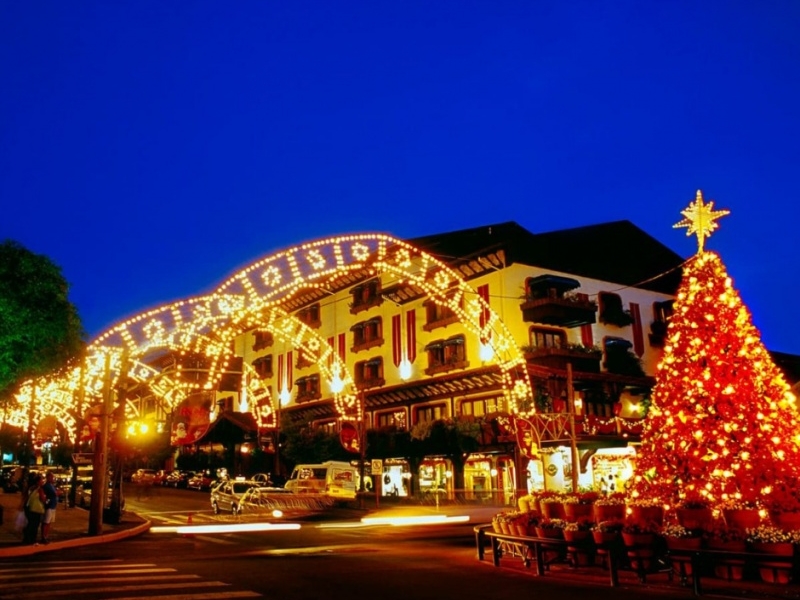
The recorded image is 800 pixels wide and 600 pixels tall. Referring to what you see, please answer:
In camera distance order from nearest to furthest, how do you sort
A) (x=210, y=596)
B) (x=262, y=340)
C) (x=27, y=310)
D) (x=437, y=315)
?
(x=210, y=596), (x=27, y=310), (x=437, y=315), (x=262, y=340)

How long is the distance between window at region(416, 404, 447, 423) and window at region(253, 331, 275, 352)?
2032 cm

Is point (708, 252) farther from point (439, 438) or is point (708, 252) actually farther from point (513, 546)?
point (439, 438)

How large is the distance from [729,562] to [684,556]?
2.14 ft

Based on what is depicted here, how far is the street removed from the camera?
11688 mm

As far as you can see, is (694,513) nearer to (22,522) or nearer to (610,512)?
(610,512)

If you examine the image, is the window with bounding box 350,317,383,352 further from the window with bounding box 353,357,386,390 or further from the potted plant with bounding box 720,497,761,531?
the potted plant with bounding box 720,497,761,531

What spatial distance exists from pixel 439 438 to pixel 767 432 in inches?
1201

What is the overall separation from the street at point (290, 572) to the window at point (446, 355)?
66.0 ft

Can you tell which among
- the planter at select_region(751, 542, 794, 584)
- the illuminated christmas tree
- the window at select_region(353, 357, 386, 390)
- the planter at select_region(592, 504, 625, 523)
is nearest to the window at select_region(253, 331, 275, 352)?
the window at select_region(353, 357, 386, 390)

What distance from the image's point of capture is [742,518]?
40.8ft

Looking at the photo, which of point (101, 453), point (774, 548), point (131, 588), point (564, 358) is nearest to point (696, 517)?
point (774, 548)

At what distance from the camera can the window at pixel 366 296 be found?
51031 millimetres

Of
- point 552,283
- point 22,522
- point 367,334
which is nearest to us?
point 22,522

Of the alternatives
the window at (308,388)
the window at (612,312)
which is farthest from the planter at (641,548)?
the window at (308,388)
